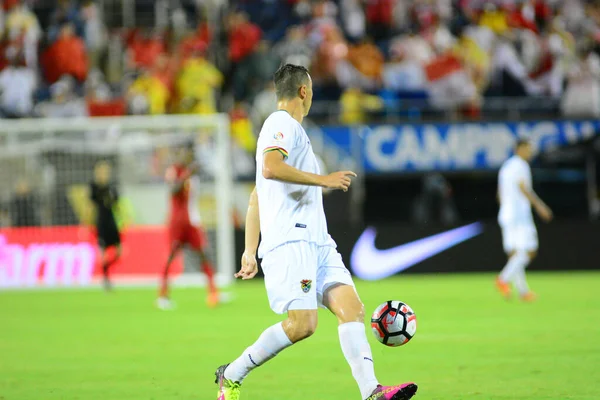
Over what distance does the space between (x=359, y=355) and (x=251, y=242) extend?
104cm

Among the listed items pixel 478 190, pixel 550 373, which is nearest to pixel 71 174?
pixel 478 190

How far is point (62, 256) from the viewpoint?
20.8m

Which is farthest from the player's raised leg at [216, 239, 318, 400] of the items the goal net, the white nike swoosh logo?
the white nike swoosh logo

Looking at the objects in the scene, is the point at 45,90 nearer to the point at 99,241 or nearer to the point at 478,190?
the point at 99,241

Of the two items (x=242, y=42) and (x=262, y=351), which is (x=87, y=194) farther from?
(x=262, y=351)

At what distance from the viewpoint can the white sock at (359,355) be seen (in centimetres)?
622

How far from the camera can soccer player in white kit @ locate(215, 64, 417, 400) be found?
6270 mm

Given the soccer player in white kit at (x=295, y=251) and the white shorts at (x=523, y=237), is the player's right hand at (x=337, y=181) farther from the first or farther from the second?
the white shorts at (x=523, y=237)

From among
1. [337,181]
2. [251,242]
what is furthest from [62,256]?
[337,181]

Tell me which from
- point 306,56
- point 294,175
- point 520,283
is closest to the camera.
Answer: point 294,175

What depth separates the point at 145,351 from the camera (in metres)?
10.6

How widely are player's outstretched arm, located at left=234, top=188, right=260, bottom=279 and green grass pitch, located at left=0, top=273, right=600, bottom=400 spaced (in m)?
1.15

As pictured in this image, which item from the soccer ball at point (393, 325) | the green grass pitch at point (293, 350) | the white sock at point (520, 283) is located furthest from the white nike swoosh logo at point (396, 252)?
the soccer ball at point (393, 325)

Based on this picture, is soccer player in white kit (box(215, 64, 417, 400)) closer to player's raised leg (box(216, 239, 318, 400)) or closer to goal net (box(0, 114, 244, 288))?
player's raised leg (box(216, 239, 318, 400))
